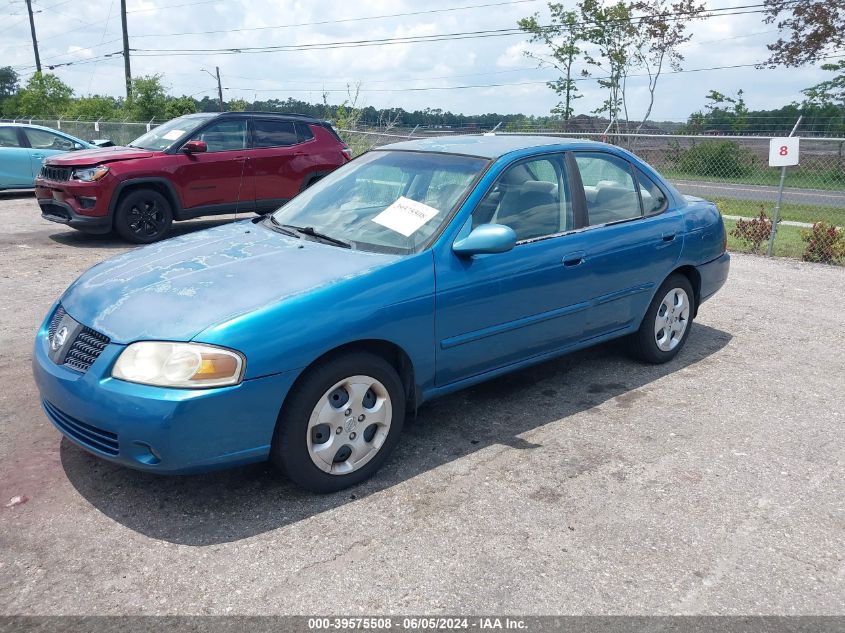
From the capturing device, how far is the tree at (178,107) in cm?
3023

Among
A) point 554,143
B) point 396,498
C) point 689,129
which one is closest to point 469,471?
point 396,498

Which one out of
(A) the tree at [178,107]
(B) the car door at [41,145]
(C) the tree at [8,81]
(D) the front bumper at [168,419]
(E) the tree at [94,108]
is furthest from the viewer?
(C) the tree at [8,81]

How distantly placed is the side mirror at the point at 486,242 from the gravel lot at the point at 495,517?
42.5 inches

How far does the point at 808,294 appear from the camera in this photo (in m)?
7.75

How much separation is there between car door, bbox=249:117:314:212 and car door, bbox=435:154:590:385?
260 inches

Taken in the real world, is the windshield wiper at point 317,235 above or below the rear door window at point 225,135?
below

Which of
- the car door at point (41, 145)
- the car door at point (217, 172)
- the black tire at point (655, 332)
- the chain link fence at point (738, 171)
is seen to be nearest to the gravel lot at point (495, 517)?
the black tire at point (655, 332)

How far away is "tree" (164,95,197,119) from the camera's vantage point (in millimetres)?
30234

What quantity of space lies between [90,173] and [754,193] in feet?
51.5

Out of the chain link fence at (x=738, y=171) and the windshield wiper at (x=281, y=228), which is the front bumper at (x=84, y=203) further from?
the chain link fence at (x=738, y=171)

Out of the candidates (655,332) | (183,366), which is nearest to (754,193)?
(655,332)

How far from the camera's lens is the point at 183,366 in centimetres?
301

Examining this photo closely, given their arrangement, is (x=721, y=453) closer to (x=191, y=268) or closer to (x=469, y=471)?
(x=469, y=471)

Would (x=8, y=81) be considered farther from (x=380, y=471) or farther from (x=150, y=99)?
(x=380, y=471)
